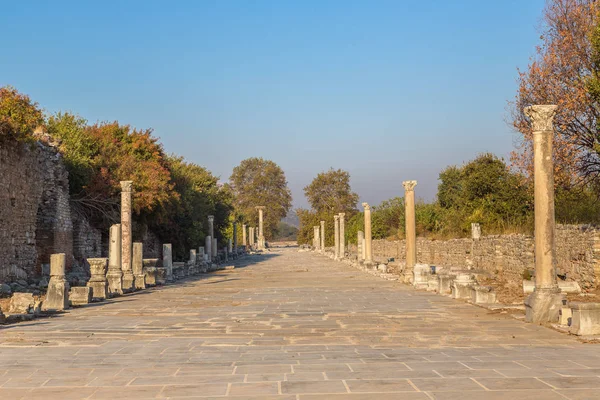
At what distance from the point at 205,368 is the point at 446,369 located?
2.73 m

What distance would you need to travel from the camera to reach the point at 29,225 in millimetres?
22516

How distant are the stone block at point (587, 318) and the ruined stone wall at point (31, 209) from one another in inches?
671

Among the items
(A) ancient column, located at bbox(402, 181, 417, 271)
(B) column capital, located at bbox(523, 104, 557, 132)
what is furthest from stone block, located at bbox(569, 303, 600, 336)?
(A) ancient column, located at bbox(402, 181, 417, 271)

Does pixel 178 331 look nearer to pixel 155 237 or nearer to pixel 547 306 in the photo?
pixel 547 306

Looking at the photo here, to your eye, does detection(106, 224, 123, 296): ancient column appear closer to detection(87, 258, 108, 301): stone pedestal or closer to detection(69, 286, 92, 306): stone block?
detection(87, 258, 108, 301): stone pedestal

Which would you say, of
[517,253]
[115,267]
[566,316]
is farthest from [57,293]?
[517,253]

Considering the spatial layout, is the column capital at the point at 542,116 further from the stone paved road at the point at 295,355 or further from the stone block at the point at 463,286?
the stone block at the point at 463,286

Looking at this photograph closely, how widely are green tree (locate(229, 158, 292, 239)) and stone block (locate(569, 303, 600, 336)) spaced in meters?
90.0

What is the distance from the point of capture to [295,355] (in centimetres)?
806

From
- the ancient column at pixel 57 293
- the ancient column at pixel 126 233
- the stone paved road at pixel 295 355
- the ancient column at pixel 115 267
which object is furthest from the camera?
the ancient column at pixel 126 233

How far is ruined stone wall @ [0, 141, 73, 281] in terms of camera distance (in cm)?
2044

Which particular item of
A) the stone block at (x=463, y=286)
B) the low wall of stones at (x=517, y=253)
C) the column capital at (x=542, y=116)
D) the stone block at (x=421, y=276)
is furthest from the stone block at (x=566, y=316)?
the stone block at (x=421, y=276)

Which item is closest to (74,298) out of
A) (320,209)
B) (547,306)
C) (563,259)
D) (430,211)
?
(547,306)

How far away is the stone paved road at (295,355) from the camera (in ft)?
20.3
